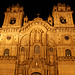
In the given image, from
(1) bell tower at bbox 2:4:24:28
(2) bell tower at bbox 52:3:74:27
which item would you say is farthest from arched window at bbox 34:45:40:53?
(1) bell tower at bbox 2:4:24:28

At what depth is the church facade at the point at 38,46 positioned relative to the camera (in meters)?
29.4

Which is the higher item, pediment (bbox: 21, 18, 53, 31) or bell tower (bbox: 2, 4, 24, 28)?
bell tower (bbox: 2, 4, 24, 28)

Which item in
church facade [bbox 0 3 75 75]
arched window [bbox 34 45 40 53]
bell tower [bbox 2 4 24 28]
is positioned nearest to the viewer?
church facade [bbox 0 3 75 75]

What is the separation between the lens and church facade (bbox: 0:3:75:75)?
29.4 meters

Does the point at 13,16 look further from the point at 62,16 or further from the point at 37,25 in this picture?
the point at 62,16

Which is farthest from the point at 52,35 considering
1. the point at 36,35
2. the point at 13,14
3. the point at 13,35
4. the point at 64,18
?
the point at 13,14

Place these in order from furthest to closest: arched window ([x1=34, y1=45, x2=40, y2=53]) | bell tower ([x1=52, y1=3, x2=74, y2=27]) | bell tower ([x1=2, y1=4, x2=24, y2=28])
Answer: bell tower ([x1=2, y1=4, x2=24, y2=28])
bell tower ([x1=52, y1=3, x2=74, y2=27])
arched window ([x1=34, y1=45, x2=40, y2=53])

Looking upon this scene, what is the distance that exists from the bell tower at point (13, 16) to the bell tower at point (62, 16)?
894 centimetres

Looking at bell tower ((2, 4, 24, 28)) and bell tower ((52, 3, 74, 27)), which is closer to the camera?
bell tower ((52, 3, 74, 27))

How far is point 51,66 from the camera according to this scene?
97.1 feet

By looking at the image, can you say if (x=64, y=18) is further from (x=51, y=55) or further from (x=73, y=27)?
(x=51, y=55)

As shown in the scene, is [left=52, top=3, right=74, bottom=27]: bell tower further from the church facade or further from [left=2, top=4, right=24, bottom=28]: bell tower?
[left=2, top=4, right=24, bottom=28]: bell tower

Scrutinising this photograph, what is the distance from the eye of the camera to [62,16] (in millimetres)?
35750

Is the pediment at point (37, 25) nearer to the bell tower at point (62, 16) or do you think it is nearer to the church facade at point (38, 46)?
the church facade at point (38, 46)
